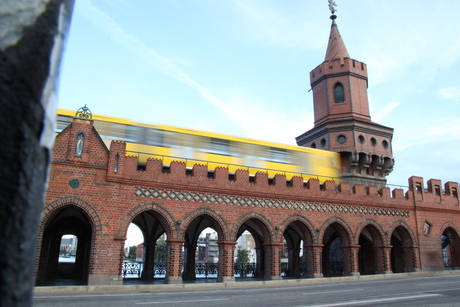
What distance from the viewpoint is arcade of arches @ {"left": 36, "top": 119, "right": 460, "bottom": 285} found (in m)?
16.3

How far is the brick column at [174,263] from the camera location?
17.3 meters

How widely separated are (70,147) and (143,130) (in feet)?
14.3

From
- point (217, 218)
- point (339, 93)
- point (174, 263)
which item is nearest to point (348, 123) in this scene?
point (339, 93)

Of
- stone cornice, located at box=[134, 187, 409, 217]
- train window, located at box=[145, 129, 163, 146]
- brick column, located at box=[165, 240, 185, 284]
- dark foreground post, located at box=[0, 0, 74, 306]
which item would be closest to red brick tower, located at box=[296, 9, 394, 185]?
stone cornice, located at box=[134, 187, 409, 217]

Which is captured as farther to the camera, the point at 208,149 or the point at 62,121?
the point at 208,149

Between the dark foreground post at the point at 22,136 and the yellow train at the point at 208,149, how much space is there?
1859 centimetres

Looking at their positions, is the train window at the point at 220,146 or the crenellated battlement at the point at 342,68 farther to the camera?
the crenellated battlement at the point at 342,68

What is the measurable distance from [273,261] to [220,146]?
277 inches

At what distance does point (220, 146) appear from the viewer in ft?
70.3

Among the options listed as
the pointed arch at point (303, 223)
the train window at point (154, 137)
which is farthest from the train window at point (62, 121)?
the pointed arch at point (303, 223)

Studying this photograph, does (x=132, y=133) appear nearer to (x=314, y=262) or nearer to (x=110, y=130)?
(x=110, y=130)

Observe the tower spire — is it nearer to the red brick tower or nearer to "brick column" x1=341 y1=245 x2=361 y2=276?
the red brick tower

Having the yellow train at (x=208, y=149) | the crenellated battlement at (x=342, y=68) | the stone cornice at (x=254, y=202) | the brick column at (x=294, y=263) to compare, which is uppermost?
the crenellated battlement at (x=342, y=68)

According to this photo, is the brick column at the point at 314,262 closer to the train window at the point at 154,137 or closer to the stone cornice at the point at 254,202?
the stone cornice at the point at 254,202
